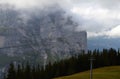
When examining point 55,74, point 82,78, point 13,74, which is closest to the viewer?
point 82,78

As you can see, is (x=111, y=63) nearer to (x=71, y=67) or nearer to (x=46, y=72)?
(x=71, y=67)

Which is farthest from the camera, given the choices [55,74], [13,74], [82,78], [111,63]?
[111,63]

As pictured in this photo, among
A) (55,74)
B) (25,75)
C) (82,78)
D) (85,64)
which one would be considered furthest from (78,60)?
(82,78)

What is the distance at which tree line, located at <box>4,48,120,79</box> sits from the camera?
164m

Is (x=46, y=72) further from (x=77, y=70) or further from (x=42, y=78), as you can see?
(x=77, y=70)

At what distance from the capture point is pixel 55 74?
6747 inches

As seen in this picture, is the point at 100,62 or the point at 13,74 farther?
the point at 100,62

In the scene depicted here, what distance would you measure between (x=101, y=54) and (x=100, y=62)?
8.14m

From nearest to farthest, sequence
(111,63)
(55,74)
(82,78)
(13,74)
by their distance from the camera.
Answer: (82,78), (13,74), (55,74), (111,63)

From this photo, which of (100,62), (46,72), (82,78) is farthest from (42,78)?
(82,78)

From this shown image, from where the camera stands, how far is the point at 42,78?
6575 inches

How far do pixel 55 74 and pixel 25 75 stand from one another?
50.4 feet

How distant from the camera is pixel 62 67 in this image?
174 meters

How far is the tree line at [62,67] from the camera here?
163750mm
